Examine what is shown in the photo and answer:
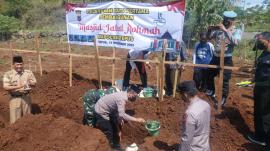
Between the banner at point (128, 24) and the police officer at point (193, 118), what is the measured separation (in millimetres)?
4022

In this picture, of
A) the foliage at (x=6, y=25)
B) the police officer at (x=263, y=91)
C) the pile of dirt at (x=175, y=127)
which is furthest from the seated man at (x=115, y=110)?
the foliage at (x=6, y=25)

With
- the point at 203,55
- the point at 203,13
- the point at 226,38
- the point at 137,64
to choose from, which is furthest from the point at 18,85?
the point at 203,13

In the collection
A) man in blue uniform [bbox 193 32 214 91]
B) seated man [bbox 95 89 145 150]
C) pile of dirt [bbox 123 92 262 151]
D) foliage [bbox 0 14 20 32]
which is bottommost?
pile of dirt [bbox 123 92 262 151]

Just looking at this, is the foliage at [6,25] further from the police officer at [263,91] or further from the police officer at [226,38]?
the police officer at [263,91]

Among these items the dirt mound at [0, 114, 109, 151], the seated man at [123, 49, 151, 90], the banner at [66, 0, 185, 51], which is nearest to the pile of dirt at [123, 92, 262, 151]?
the dirt mound at [0, 114, 109, 151]

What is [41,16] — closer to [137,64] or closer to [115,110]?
[137,64]

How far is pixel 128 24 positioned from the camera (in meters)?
9.23

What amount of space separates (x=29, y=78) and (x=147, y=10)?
10.6 feet

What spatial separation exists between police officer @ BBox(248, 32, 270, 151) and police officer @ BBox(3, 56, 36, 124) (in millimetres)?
4362

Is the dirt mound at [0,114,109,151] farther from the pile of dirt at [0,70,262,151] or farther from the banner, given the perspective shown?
the banner

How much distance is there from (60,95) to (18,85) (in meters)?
3.11

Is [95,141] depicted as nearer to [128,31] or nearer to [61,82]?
[128,31]

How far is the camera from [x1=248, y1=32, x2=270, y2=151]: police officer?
20.3ft

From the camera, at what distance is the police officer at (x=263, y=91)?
20.3 feet
